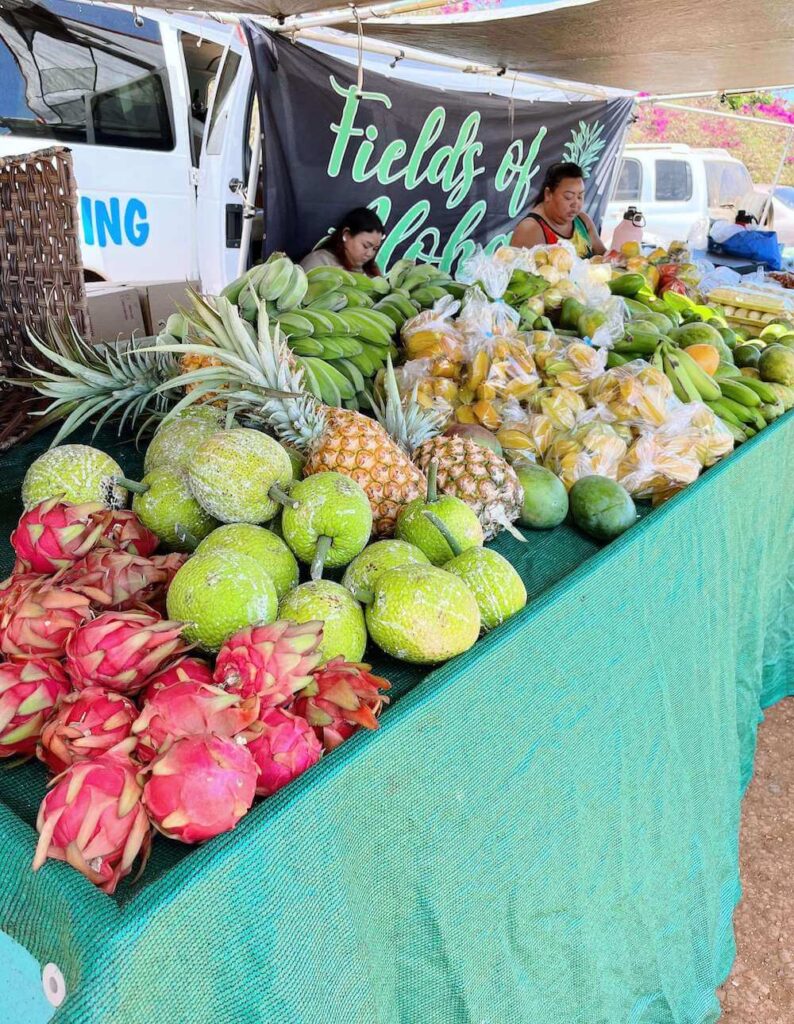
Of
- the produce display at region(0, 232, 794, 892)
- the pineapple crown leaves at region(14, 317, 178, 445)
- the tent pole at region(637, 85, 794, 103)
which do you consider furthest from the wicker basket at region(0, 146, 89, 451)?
the tent pole at region(637, 85, 794, 103)

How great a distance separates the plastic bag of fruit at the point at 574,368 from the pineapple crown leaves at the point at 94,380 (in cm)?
128

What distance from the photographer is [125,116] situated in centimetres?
527

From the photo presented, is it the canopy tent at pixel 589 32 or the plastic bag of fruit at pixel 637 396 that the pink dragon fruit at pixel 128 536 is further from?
the canopy tent at pixel 589 32

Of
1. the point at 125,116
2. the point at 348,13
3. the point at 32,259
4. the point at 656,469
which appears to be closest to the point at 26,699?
the point at 656,469

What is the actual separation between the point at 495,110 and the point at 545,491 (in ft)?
16.7

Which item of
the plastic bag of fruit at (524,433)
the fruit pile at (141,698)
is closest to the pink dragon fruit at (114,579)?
the fruit pile at (141,698)

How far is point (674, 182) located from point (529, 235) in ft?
30.0

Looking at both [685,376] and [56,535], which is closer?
[56,535]

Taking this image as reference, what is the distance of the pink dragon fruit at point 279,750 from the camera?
3.12 ft

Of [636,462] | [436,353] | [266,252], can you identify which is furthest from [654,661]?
[266,252]

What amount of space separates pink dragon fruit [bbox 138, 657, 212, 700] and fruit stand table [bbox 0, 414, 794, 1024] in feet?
0.64

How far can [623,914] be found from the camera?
61.7 inches

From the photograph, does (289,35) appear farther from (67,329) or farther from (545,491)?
(545,491)

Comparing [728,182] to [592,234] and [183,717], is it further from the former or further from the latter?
[183,717]
